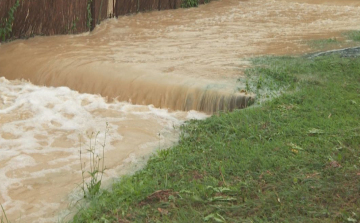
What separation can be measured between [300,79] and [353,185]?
3114mm

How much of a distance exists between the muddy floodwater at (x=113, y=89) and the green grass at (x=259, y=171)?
58 cm

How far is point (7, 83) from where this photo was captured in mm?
8102

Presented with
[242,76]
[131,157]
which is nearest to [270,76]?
[242,76]

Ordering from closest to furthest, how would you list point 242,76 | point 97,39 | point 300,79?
1. point 300,79
2. point 242,76
3. point 97,39

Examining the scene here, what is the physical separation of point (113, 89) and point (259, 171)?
3642 mm

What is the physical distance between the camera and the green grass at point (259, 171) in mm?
3873

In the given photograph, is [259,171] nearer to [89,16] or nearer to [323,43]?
[323,43]

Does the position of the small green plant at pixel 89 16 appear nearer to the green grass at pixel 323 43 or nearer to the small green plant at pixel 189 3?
the small green plant at pixel 189 3

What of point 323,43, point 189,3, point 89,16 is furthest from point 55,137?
point 189,3

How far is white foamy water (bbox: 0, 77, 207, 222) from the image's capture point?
4.87 m

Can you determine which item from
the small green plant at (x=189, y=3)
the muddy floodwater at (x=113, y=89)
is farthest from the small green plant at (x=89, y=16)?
the small green plant at (x=189, y=3)

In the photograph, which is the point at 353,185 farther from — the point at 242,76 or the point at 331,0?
the point at 331,0

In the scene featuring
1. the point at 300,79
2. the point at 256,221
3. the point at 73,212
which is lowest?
the point at 73,212

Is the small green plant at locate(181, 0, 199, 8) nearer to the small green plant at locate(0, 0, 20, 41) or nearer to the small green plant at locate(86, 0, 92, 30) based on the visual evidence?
the small green plant at locate(86, 0, 92, 30)
